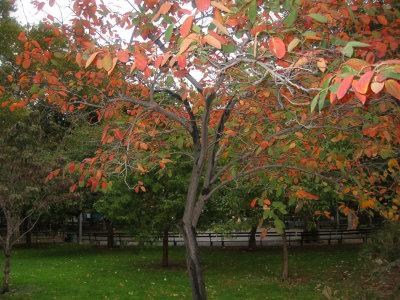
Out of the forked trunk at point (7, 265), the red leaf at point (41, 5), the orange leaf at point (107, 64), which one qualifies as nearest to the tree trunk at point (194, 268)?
the orange leaf at point (107, 64)

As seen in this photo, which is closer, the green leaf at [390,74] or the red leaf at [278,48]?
the green leaf at [390,74]

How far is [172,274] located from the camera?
13570 millimetres

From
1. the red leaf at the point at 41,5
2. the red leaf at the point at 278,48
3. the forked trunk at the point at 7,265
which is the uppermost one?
the red leaf at the point at 41,5

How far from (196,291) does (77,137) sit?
19.2 m

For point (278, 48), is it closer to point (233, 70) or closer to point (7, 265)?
point (233, 70)

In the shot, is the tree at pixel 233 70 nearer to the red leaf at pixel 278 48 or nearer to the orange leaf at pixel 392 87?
the red leaf at pixel 278 48

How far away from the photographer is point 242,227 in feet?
46.0

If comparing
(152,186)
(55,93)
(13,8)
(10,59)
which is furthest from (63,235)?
(55,93)

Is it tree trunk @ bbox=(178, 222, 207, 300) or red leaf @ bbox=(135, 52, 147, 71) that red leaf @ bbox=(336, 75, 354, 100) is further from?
tree trunk @ bbox=(178, 222, 207, 300)

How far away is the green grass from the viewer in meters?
10.4

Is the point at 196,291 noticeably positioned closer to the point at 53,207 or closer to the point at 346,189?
the point at 346,189

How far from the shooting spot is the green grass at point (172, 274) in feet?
34.0

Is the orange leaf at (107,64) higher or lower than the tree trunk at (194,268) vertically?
higher

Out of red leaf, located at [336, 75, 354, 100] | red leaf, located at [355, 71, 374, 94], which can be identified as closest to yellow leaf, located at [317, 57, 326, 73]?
red leaf, located at [336, 75, 354, 100]
